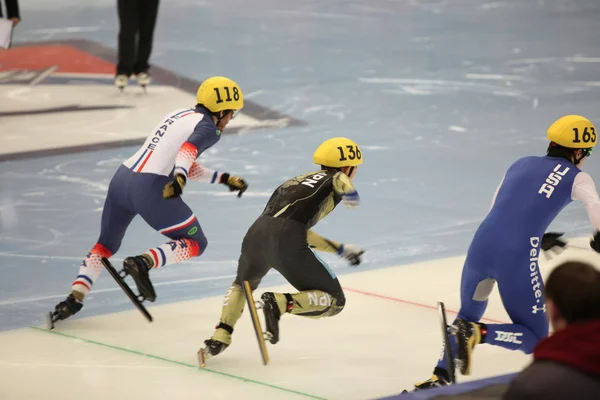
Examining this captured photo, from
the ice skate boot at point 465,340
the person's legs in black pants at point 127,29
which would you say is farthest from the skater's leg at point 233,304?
the person's legs in black pants at point 127,29

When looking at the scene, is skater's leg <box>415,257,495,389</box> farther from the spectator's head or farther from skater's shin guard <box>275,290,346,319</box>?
the spectator's head

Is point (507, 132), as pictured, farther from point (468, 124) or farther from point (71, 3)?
point (71, 3)

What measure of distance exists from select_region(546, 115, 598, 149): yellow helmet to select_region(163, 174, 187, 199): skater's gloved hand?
Result: 2163mm

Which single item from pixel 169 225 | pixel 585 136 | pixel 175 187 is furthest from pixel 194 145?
pixel 585 136

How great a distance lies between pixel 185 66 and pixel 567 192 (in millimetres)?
9908

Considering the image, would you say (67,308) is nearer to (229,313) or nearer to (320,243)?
(229,313)

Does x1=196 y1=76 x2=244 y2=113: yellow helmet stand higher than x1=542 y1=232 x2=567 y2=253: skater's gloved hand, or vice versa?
x1=196 y1=76 x2=244 y2=113: yellow helmet

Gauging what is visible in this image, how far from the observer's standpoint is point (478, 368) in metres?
6.41

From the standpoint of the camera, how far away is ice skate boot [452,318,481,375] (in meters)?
5.66

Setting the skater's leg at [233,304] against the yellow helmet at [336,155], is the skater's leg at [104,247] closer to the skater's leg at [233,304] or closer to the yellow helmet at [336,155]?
the skater's leg at [233,304]

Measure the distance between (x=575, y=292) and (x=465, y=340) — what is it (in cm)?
226

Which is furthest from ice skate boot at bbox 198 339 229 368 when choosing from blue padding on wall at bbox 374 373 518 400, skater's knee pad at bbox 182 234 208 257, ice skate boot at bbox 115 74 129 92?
ice skate boot at bbox 115 74 129 92

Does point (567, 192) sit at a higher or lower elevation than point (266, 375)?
higher

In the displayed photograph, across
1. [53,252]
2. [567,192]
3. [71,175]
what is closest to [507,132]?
[71,175]
